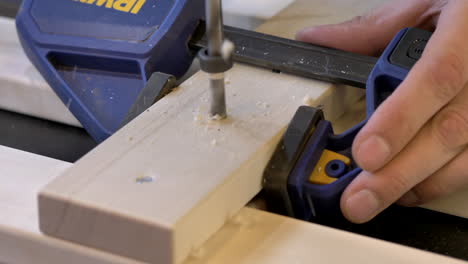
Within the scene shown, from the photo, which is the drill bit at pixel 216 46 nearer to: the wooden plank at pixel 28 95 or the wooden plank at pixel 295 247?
the wooden plank at pixel 295 247

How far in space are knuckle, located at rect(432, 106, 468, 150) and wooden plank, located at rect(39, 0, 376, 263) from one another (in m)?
0.17

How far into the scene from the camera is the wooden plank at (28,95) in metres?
1.03

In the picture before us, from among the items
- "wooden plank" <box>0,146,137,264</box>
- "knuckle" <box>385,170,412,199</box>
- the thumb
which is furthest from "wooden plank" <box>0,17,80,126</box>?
"knuckle" <box>385,170,412,199</box>

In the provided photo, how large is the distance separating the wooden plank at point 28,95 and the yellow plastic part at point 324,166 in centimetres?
39

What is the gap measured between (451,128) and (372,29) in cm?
31

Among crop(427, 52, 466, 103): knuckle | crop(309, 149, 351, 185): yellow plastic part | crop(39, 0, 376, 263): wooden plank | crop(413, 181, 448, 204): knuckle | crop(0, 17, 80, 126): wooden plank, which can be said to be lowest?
crop(0, 17, 80, 126): wooden plank

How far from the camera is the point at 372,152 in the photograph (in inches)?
29.9

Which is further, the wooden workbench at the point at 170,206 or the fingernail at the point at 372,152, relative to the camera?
the fingernail at the point at 372,152

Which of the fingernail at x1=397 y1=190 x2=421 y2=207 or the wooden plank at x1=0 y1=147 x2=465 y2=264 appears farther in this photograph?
the fingernail at x1=397 y1=190 x2=421 y2=207

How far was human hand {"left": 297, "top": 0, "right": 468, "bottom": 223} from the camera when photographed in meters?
0.77

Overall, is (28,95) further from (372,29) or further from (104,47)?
(372,29)

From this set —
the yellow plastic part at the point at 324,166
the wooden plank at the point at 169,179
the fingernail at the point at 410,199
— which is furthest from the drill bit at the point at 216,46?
the fingernail at the point at 410,199

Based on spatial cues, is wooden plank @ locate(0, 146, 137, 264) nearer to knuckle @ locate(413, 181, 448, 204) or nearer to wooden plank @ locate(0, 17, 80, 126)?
wooden plank @ locate(0, 17, 80, 126)

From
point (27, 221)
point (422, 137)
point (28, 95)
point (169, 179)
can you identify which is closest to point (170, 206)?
point (169, 179)
